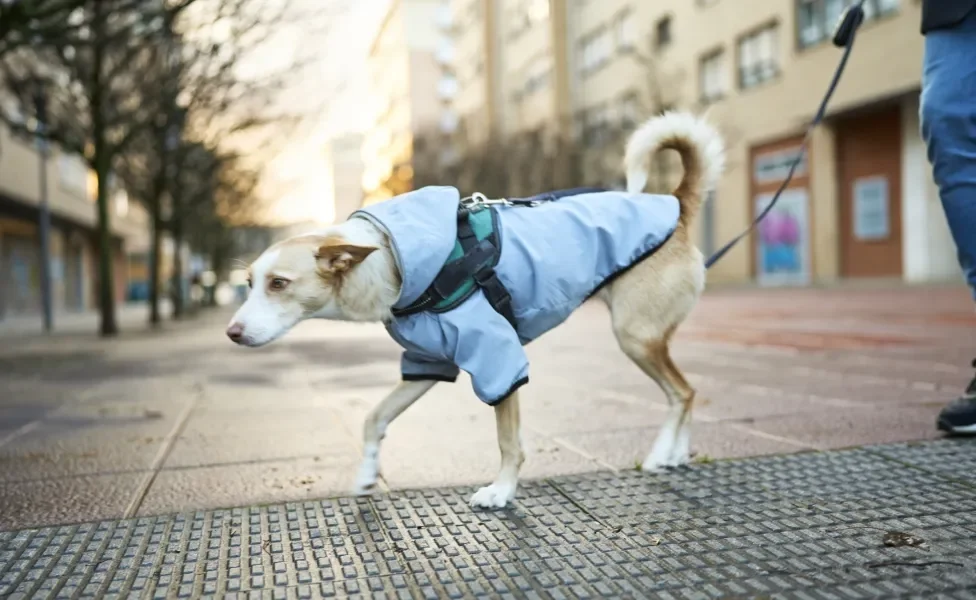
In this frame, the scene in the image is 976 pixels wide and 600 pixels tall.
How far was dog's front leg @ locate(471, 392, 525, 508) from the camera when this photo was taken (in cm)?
289

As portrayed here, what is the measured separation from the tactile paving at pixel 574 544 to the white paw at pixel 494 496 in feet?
0.18

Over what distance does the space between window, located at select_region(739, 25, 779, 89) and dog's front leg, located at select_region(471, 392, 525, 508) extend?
92.4 feet

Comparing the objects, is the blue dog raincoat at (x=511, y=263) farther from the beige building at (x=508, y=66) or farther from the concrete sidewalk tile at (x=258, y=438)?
the beige building at (x=508, y=66)

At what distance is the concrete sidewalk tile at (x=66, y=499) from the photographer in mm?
2943

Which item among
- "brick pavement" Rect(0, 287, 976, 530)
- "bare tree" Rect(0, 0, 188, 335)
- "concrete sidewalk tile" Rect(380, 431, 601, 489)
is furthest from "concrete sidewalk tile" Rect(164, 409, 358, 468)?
"bare tree" Rect(0, 0, 188, 335)

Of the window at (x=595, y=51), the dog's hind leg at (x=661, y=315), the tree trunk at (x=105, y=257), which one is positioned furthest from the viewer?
the window at (x=595, y=51)

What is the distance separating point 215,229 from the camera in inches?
1594

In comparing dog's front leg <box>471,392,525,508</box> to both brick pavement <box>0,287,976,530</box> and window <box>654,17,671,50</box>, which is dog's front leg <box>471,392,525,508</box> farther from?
window <box>654,17,671,50</box>

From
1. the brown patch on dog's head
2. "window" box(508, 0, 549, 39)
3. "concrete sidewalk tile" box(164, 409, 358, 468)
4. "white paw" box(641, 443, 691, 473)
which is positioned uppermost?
"window" box(508, 0, 549, 39)

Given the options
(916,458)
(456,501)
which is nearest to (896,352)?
(916,458)

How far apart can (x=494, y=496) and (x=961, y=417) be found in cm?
205

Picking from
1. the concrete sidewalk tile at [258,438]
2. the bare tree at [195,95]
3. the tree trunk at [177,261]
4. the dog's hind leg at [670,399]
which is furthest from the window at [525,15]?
the dog's hind leg at [670,399]

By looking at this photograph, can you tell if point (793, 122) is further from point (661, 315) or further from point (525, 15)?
point (661, 315)

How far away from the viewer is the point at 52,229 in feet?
110
